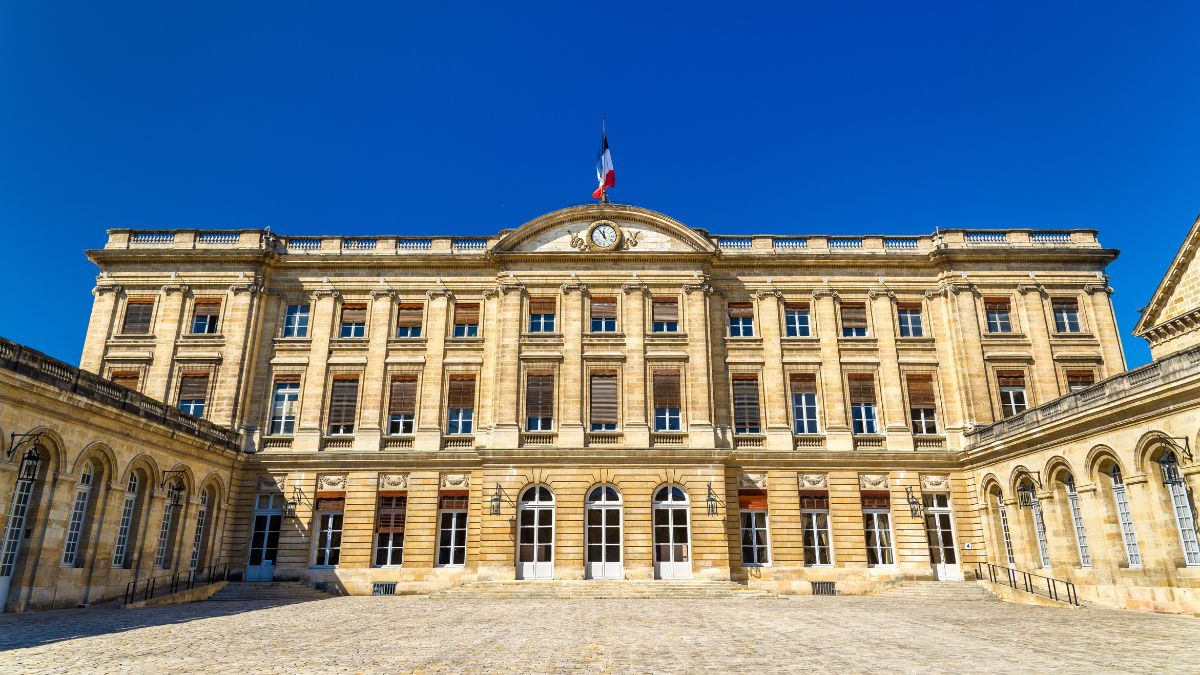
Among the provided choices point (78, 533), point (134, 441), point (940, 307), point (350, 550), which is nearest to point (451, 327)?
point (350, 550)

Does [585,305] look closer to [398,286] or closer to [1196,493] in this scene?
[398,286]

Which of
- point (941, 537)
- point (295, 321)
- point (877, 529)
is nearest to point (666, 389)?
point (877, 529)

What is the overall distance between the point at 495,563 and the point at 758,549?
8.19 m

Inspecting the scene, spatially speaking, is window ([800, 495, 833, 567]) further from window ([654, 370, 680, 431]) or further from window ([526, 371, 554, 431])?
window ([526, 371, 554, 431])

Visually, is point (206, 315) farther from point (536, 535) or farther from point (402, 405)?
point (536, 535)

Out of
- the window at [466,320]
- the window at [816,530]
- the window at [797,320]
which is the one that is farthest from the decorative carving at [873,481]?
the window at [466,320]

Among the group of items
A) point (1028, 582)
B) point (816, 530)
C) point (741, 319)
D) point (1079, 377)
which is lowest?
point (1028, 582)

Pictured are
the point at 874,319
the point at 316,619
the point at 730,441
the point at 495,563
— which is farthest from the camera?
the point at 874,319

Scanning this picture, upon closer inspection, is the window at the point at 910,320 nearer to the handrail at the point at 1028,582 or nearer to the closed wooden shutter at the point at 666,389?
the handrail at the point at 1028,582

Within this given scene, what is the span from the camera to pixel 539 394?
79.0ft

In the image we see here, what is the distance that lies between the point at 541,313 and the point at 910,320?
13.0 meters

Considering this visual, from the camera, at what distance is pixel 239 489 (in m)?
23.2

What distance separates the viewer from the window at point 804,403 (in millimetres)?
24312

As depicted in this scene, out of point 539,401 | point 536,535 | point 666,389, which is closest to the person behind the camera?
point 536,535
